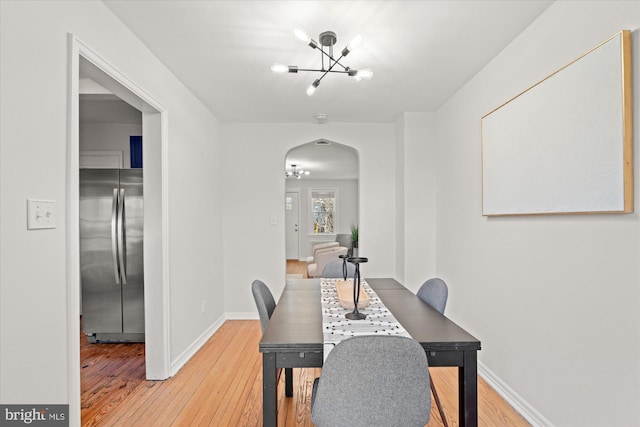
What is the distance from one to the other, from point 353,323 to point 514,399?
142 cm

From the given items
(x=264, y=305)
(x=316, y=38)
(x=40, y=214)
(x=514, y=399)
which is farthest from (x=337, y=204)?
(x=40, y=214)

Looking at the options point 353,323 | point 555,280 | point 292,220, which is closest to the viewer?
point 353,323

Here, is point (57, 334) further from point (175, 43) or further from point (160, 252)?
point (175, 43)

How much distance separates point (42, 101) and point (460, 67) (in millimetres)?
2700

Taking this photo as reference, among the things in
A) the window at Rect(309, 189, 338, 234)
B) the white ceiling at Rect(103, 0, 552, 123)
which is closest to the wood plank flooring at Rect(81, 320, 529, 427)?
the white ceiling at Rect(103, 0, 552, 123)

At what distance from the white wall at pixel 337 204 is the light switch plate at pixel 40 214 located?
871 centimetres

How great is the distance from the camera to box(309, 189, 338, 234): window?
33.7ft

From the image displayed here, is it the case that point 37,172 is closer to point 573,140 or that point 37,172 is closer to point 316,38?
point 316,38

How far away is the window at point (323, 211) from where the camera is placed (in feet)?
33.7

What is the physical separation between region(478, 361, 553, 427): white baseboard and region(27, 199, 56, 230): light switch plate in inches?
108

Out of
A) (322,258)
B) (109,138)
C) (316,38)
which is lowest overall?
(322,258)

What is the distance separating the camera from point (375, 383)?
1205mm

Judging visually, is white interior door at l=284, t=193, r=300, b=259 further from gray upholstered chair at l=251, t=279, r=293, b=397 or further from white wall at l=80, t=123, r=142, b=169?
gray upholstered chair at l=251, t=279, r=293, b=397

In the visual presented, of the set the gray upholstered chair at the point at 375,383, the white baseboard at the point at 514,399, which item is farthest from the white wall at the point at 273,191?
the gray upholstered chair at the point at 375,383
